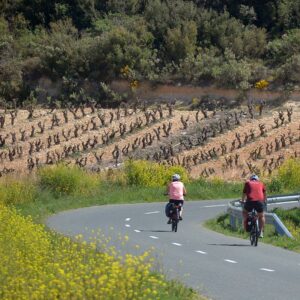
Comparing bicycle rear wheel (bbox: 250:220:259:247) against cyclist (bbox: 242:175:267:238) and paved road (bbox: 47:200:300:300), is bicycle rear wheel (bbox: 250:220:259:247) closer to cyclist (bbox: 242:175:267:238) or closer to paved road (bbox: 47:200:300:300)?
paved road (bbox: 47:200:300:300)

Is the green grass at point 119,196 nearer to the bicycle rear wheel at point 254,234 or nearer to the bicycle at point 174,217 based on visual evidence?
the bicycle at point 174,217

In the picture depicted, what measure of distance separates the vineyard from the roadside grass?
2048 centimetres

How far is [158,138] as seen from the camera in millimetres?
58812

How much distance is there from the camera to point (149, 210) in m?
37.4

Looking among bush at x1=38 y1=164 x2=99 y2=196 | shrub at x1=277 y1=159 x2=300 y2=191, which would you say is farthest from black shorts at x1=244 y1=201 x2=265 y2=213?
shrub at x1=277 y1=159 x2=300 y2=191

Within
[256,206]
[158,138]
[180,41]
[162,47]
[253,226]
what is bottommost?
[253,226]

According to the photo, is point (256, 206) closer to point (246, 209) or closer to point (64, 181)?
point (246, 209)

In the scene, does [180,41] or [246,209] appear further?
[180,41]

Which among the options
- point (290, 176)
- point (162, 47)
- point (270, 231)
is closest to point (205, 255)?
point (270, 231)

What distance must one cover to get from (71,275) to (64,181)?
108 feet

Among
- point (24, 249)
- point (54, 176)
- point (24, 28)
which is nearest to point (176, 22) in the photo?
point (24, 28)

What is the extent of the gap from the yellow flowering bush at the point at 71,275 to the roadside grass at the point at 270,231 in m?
10.0

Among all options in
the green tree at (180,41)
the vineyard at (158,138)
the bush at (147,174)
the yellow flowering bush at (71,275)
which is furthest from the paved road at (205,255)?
the green tree at (180,41)

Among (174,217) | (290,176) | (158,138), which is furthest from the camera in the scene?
(158,138)
